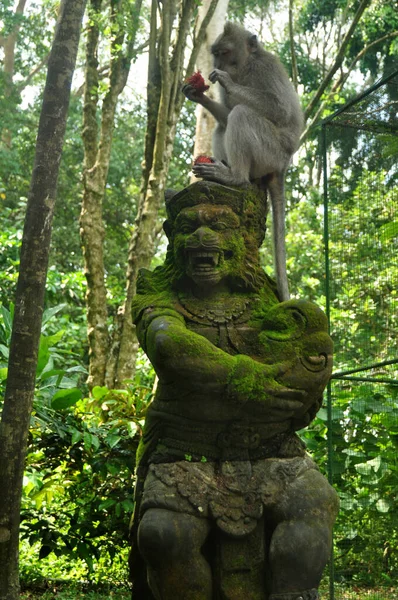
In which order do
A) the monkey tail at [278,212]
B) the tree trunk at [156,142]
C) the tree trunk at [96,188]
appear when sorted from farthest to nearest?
the tree trunk at [96,188] < the tree trunk at [156,142] < the monkey tail at [278,212]

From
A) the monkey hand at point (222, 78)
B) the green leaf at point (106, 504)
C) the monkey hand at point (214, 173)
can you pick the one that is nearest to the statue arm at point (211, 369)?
the monkey hand at point (214, 173)

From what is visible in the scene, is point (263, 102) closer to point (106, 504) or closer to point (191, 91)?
point (191, 91)

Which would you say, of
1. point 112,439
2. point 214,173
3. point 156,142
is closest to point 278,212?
point 214,173

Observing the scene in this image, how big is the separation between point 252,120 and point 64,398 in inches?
95.4

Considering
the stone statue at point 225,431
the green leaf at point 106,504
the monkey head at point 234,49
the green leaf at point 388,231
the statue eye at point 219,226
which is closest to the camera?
the stone statue at point 225,431

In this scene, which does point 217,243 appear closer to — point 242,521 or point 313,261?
point 242,521

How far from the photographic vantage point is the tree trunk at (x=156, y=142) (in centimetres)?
802

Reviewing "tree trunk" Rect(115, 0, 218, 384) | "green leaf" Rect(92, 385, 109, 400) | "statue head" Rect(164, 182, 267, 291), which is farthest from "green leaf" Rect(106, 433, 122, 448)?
"tree trunk" Rect(115, 0, 218, 384)

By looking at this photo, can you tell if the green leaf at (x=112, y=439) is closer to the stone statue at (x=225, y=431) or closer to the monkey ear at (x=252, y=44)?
the stone statue at (x=225, y=431)

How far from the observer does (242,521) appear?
3461mm

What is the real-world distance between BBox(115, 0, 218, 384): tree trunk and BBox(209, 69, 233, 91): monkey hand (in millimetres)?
3087

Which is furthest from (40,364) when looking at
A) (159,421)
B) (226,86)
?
(226,86)

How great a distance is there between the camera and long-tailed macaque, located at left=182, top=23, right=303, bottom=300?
4.78 meters

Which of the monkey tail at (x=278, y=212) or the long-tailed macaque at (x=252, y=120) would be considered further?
the monkey tail at (x=278, y=212)
